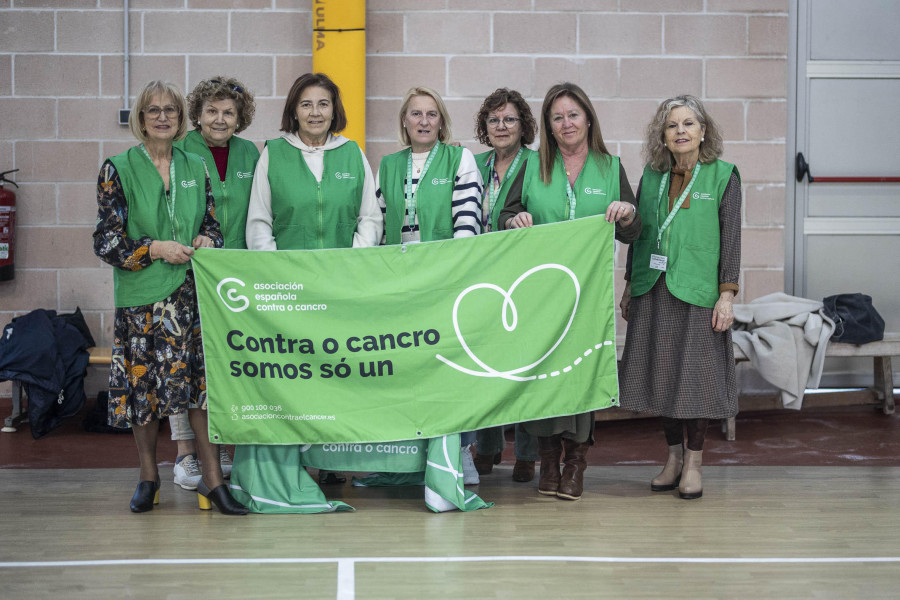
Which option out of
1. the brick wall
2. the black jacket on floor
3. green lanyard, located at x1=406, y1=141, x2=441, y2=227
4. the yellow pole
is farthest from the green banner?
the brick wall

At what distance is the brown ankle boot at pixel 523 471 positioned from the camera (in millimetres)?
3639

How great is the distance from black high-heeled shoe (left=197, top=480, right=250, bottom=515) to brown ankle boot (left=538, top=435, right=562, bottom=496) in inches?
40.7

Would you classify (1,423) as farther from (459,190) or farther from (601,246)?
(601,246)

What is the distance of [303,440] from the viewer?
318 cm

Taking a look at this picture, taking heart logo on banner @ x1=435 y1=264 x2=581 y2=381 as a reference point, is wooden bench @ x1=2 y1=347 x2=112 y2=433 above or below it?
below

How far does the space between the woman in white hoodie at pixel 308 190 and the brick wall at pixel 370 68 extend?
5.57 feet

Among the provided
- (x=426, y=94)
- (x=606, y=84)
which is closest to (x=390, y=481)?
(x=426, y=94)

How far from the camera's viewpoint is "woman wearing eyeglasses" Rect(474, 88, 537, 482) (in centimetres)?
358

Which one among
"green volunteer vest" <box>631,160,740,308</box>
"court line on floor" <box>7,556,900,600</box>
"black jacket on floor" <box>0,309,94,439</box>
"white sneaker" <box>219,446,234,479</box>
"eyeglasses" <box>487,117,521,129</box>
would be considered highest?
"eyeglasses" <box>487,117,521,129</box>

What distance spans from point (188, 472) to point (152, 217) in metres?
1.00

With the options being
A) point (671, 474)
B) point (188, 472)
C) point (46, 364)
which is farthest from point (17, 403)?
point (671, 474)

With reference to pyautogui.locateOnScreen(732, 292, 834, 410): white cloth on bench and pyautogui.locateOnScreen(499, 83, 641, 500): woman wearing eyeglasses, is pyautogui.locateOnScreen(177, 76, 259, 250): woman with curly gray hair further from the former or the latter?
pyautogui.locateOnScreen(732, 292, 834, 410): white cloth on bench

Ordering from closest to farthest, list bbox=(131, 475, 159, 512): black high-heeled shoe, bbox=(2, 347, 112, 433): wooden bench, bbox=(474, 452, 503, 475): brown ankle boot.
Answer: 1. bbox=(131, 475, 159, 512): black high-heeled shoe
2. bbox=(474, 452, 503, 475): brown ankle boot
3. bbox=(2, 347, 112, 433): wooden bench

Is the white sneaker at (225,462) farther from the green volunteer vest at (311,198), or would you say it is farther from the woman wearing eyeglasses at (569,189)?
the woman wearing eyeglasses at (569,189)
